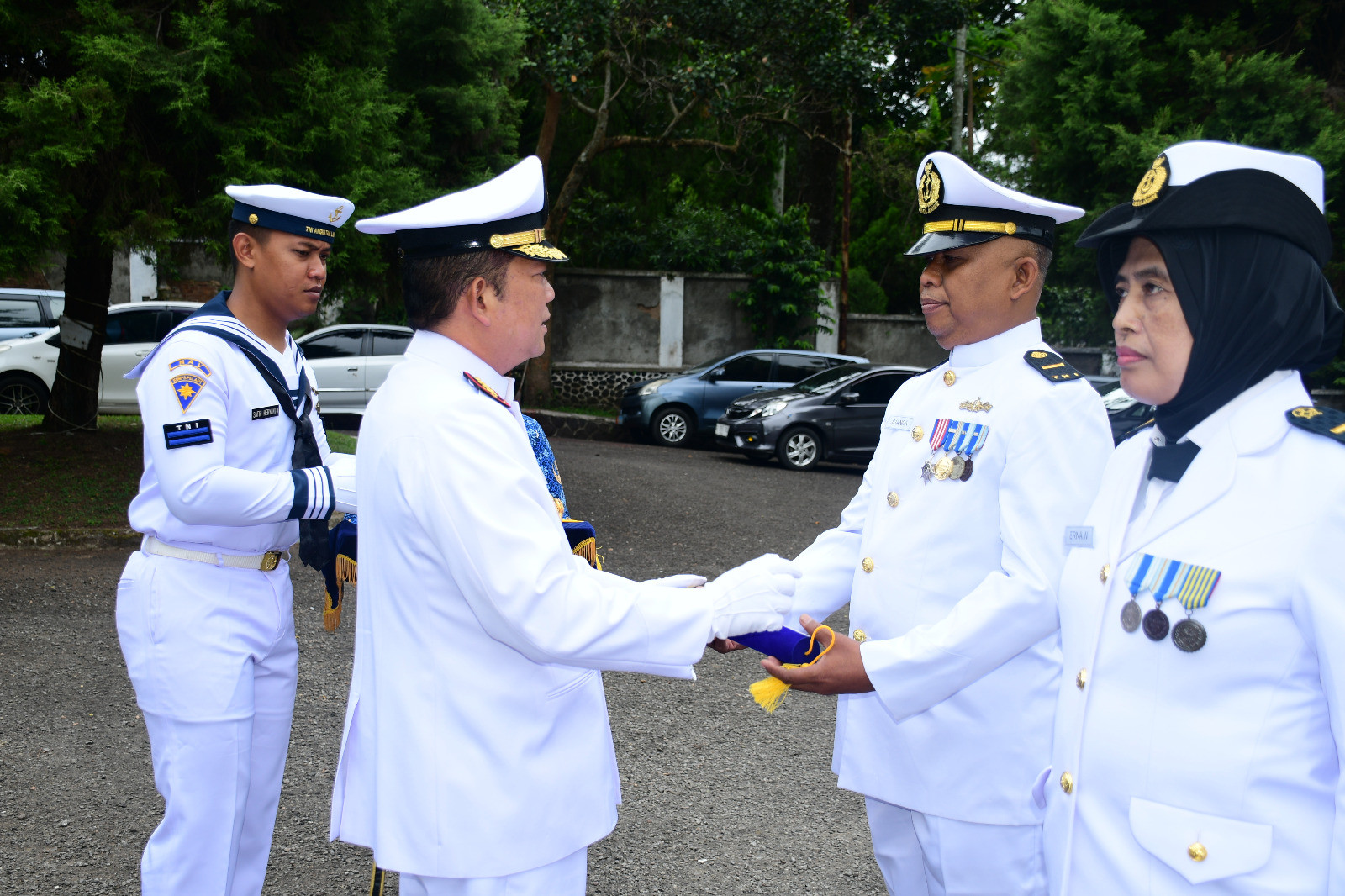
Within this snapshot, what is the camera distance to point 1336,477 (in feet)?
4.97

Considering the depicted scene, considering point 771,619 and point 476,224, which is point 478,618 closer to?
point 771,619

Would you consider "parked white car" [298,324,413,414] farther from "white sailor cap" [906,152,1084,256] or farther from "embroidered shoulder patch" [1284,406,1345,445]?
"embroidered shoulder patch" [1284,406,1345,445]

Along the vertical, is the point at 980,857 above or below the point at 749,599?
below

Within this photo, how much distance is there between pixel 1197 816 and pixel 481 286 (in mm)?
1622

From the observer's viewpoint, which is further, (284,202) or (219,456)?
(284,202)

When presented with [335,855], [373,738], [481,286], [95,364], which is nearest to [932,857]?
[373,738]

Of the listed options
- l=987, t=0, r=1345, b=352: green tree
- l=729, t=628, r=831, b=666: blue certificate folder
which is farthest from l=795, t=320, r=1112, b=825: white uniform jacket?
l=987, t=0, r=1345, b=352: green tree

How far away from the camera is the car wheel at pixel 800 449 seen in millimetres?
14227

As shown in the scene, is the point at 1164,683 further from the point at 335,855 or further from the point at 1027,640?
the point at 335,855

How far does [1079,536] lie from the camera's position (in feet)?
6.28

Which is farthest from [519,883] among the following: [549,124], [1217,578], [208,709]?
[549,124]

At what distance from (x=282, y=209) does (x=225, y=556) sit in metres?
1.09

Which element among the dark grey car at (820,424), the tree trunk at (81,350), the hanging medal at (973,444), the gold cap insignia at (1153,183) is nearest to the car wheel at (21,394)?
the tree trunk at (81,350)

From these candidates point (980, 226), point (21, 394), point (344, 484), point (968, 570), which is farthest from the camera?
point (21, 394)
